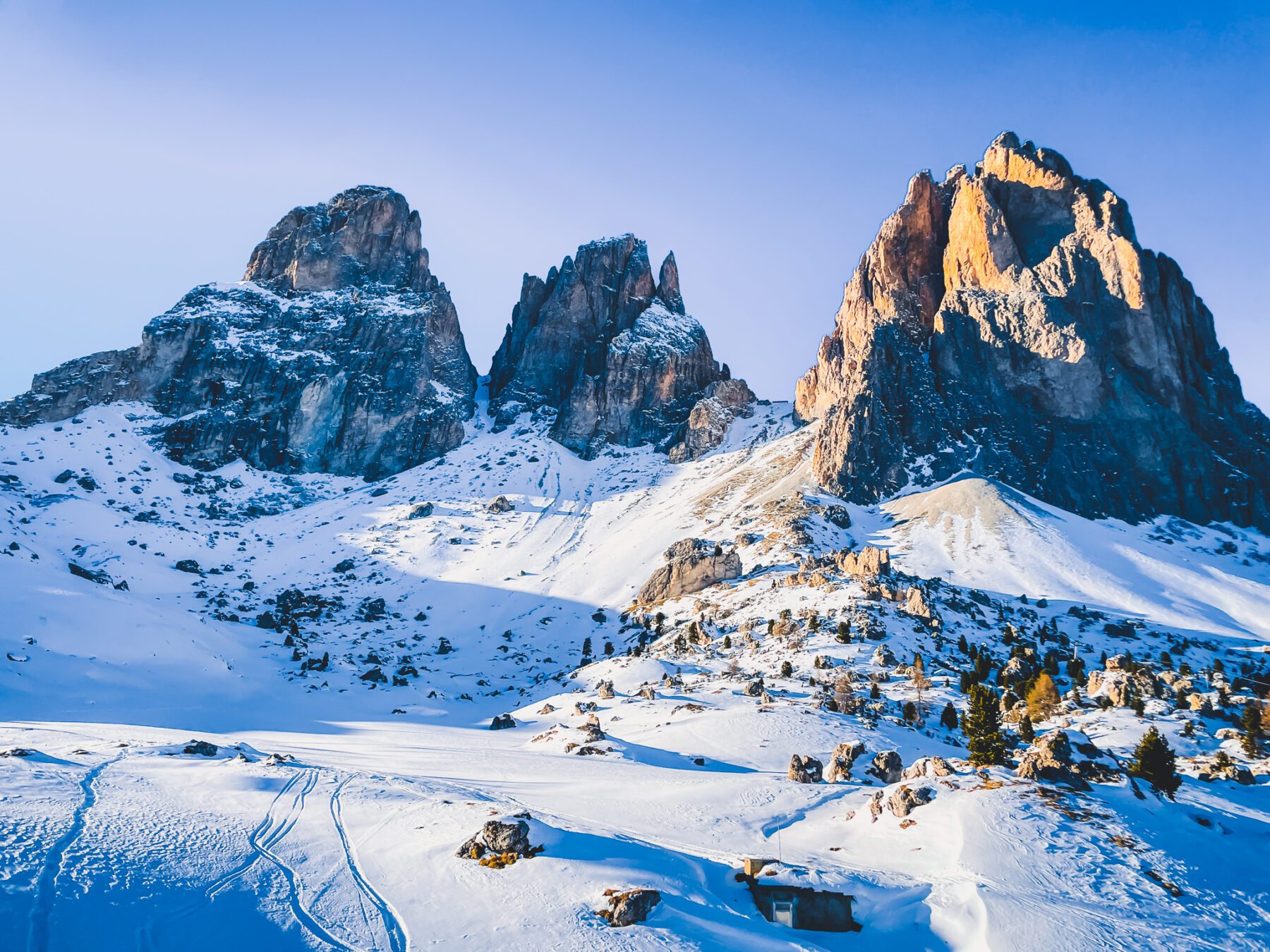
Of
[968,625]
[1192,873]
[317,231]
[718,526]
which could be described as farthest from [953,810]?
[317,231]

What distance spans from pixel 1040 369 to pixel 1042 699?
296 ft

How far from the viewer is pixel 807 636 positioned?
58.2 m

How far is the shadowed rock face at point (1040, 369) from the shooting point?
11231 centimetres

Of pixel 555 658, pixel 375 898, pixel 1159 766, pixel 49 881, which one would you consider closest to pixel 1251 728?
pixel 1159 766

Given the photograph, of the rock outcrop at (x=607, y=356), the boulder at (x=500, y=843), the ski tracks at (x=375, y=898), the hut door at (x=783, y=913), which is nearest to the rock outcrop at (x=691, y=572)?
the rock outcrop at (x=607, y=356)

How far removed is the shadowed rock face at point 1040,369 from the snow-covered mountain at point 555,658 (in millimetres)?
5200

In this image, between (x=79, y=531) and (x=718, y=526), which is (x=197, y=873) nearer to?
(x=718, y=526)

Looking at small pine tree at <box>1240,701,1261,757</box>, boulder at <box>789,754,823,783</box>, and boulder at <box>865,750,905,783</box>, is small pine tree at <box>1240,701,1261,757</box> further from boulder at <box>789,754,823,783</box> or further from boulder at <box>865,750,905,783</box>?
boulder at <box>789,754,823,783</box>

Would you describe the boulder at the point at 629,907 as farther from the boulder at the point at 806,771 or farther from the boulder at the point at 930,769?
the boulder at the point at 806,771

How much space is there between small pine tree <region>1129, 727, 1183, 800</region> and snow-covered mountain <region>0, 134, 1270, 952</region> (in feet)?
2.40

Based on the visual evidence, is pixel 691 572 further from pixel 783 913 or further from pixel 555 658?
pixel 783 913

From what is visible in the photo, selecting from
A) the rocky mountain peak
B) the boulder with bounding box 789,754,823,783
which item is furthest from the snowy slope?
the rocky mountain peak

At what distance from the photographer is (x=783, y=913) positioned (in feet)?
53.6

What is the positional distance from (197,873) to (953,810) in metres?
19.2
